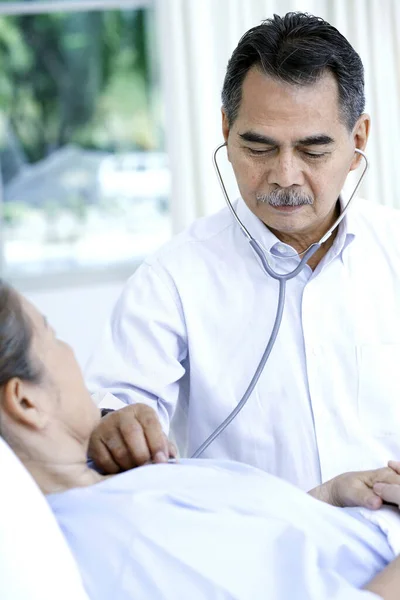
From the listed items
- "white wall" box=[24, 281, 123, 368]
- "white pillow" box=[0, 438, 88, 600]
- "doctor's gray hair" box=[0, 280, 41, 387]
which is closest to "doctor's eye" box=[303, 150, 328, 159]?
"doctor's gray hair" box=[0, 280, 41, 387]

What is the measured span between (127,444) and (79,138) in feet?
11.5

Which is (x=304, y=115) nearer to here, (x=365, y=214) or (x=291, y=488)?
(x=365, y=214)

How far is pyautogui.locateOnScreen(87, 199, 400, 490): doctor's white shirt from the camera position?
176 centimetres

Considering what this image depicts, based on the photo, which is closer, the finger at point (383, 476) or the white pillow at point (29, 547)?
the white pillow at point (29, 547)

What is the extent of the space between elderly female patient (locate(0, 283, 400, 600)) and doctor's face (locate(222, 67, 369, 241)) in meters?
0.58

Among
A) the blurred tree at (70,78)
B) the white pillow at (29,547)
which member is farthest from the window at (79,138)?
the white pillow at (29,547)

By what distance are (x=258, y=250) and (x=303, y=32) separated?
416 mm

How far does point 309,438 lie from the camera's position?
176 cm

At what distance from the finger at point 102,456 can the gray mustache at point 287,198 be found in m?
0.58

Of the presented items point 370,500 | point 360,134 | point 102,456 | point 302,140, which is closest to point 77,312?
point 360,134

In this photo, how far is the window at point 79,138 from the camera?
4.62m

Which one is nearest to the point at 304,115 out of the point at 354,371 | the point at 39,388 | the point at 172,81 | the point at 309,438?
the point at 354,371

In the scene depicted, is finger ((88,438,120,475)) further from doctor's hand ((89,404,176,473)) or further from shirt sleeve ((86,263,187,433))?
shirt sleeve ((86,263,187,433))

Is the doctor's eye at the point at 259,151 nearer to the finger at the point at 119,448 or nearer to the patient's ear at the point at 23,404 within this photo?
the finger at the point at 119,448
